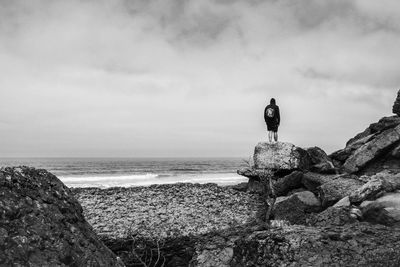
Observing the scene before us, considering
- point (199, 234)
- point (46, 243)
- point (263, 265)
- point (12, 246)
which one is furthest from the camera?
point (199, 234)

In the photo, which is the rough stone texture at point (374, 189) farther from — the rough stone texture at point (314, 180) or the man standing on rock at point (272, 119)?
the man standing on rock at point (272, 119)

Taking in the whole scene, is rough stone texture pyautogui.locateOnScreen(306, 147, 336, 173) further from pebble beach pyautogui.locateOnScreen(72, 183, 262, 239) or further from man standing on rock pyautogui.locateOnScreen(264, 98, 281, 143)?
pebble beach pyautogui.locateOnScreen(72, 183, 262, 239)

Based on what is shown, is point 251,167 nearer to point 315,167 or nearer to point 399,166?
point 315,167

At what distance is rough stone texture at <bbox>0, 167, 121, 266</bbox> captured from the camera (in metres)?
2.72

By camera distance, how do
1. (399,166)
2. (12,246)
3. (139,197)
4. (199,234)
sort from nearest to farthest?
(12,246), (199,234), (139,197), (399,166)

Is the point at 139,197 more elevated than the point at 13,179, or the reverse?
the point at 13,179

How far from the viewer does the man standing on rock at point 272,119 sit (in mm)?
16062

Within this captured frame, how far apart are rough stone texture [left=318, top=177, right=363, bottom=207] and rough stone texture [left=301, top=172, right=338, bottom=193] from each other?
620 mm

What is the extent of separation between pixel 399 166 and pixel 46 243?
44.3 feet

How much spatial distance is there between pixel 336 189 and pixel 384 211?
134 inches

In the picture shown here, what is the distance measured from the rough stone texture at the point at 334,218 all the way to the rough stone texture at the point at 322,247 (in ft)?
6.51

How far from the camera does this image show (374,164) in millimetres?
13711

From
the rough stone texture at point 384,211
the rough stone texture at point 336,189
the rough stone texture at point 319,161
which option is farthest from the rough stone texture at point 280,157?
the rough stone texture at point 384,211

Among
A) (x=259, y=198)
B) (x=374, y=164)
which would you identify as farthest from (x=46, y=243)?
(x=374, y=164)
